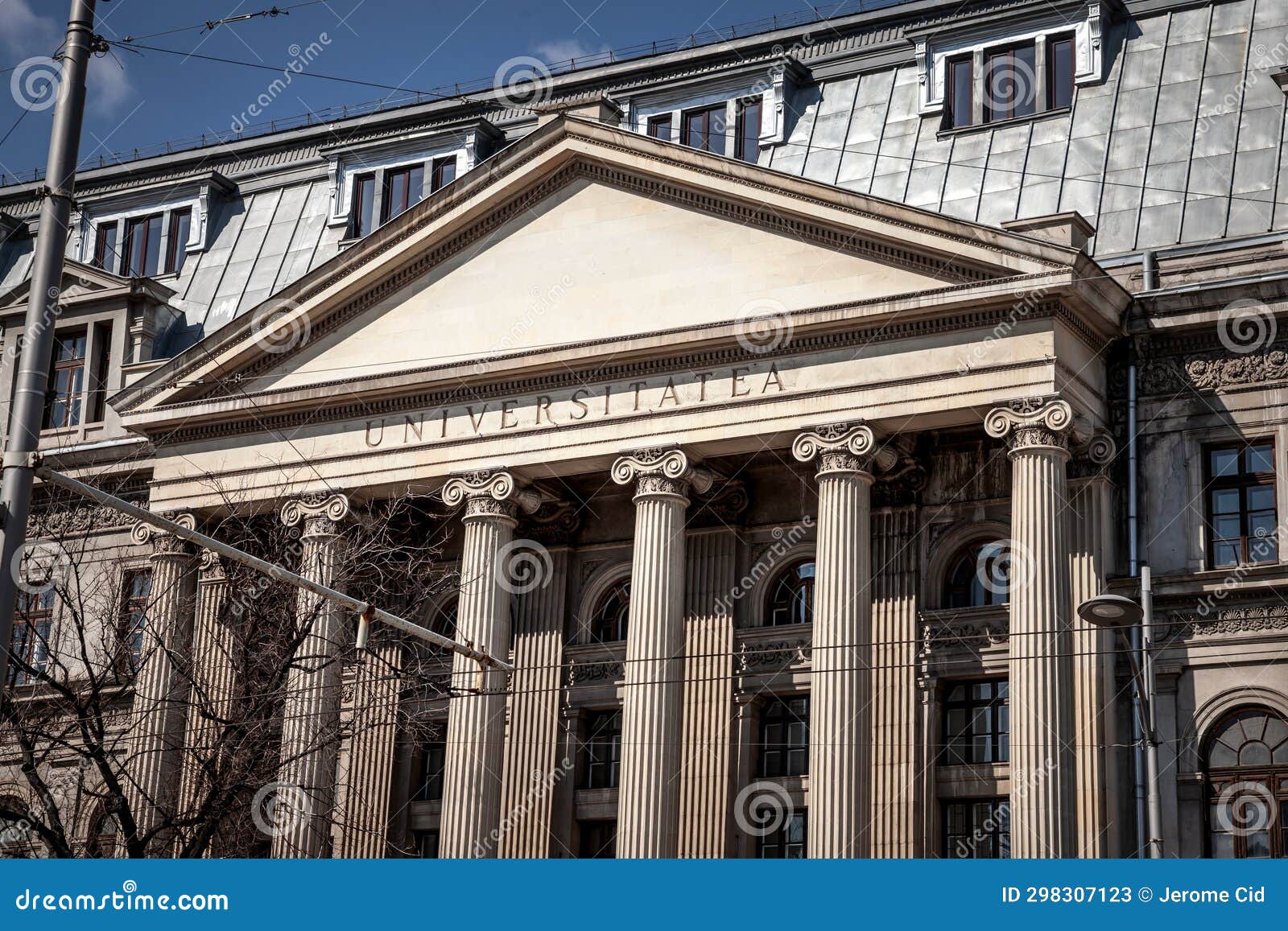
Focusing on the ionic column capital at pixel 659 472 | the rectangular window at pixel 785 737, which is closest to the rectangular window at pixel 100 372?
the ionic column capital at pixel 659 472

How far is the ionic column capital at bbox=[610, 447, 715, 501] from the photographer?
35500mm

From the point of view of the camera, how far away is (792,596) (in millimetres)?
37469

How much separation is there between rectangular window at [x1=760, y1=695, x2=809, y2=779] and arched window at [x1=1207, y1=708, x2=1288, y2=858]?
25.4 feet

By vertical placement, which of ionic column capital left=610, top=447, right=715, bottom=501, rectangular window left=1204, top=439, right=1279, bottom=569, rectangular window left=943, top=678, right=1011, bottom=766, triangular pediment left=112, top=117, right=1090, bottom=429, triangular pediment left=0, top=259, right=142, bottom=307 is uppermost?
triangular pediment left=0, top=259, right=142, bottom=307

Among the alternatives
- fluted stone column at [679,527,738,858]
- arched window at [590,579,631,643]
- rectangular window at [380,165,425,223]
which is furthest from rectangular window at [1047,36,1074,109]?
rectangular window at [380,165,425,223]

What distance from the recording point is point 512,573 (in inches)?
1538

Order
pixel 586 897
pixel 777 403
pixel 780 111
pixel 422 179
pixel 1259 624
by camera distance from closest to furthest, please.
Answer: pixel 586 897 < pixel 1259 624 < pixel 777 403 < pixel 780 111 < pixel 422 179

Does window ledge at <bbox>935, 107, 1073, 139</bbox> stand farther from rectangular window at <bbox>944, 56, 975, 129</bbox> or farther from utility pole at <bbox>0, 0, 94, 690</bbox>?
utility pole at <bbox>0, 0, 94, 690</bbox>

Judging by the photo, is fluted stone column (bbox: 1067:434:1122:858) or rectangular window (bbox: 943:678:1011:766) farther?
rectangular window (bbox: 943:678:1011:766)

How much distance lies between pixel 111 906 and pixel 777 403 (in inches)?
820

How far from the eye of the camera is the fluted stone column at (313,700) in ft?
114

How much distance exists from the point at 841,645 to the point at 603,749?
7.41 m

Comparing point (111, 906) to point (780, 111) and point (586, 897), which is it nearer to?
point (586, 897)

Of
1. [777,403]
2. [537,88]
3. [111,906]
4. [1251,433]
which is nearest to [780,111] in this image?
[537,88]
